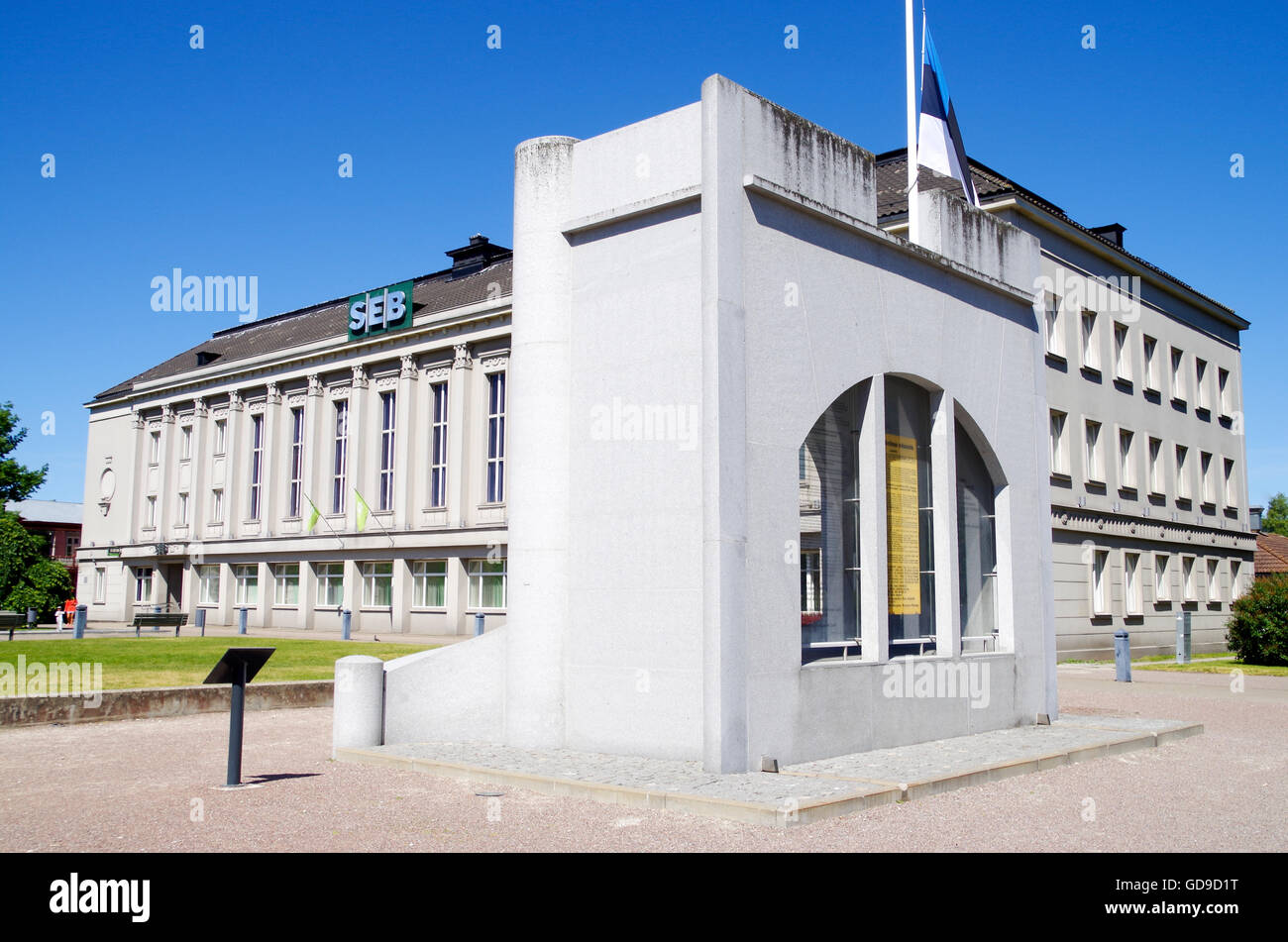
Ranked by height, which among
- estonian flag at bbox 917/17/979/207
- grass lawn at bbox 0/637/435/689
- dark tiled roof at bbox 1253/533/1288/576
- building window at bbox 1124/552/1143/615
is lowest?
grass lawn at bbox 0/637/435/689

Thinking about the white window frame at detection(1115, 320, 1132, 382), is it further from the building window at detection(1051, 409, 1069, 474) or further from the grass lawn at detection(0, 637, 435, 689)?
the grass lawn at detection(0, 637, 435, 689)

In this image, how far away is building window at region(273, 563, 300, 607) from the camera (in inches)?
1924

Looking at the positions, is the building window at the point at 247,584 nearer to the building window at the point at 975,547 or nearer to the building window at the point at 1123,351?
the building window at the point at 1123,351

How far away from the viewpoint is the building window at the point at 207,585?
52.8 metres

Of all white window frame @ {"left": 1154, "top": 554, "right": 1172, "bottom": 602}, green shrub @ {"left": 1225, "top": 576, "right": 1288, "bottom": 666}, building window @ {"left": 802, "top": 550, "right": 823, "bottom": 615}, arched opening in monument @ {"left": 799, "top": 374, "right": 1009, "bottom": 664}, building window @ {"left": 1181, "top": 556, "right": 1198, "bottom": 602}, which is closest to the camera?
building window @ {"left": 802, "top": 550, "right": 823, "bottom": 615}

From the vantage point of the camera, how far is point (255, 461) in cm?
5206

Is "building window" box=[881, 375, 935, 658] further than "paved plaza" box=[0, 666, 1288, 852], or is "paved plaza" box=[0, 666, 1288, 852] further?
"building window" box=[881, 375, 935, 658]

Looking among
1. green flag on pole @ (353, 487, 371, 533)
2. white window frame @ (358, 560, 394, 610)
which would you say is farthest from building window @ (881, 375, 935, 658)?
green flag on pole @ (353, 487, 371, 533)

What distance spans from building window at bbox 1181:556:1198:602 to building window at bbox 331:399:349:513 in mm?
33360

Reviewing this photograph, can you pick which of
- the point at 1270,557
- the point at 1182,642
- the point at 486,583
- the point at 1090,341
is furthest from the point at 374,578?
the point at 1270,557

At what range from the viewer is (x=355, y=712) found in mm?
11516

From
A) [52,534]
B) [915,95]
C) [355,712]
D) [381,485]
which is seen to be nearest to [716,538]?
[355,712]

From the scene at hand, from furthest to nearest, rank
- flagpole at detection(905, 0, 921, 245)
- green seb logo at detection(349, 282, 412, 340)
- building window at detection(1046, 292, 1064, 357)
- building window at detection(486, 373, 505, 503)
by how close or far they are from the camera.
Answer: green seb logo at detection(349, 282, 412, 340) < building window at detection(486, 373, 505, 503) < building window at detection(1046, 292, 1064, 357) < flagpole at detection(905, 0, 921, 245)
